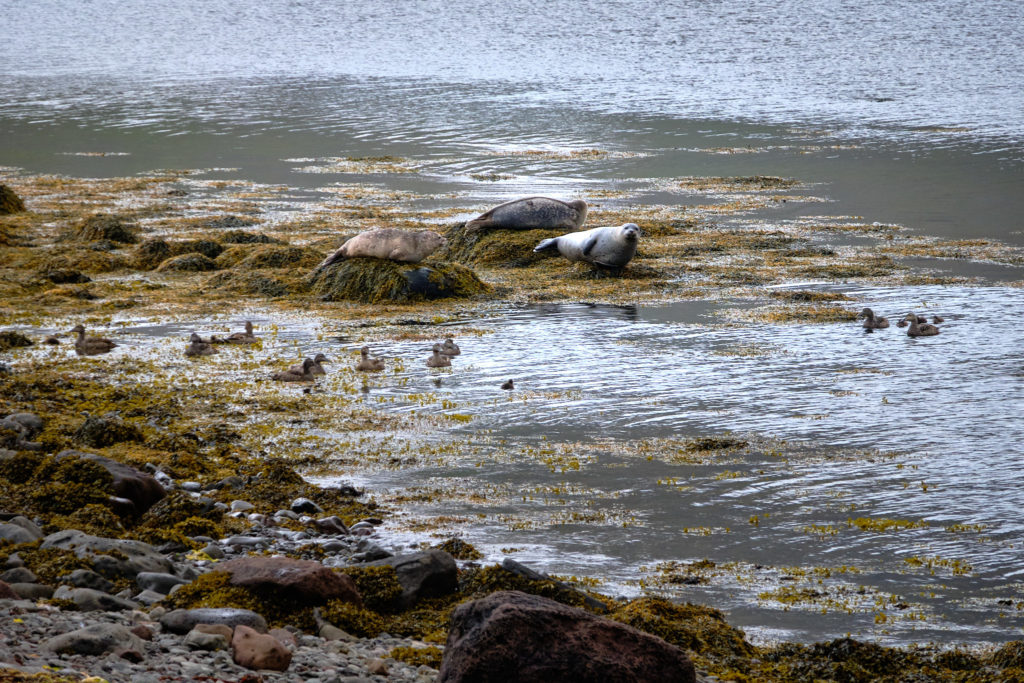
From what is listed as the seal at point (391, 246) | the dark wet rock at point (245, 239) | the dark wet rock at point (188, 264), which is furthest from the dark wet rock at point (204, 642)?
the dark wet rock at point (245, 239)

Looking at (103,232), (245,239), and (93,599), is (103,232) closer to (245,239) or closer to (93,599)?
(245,239)

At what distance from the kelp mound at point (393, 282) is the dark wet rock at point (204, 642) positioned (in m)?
9.41

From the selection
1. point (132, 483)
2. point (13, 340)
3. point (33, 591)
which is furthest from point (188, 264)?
point (33, 591)

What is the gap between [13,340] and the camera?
11.7m

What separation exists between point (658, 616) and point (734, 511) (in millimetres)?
1844

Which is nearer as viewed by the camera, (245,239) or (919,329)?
(919,329)

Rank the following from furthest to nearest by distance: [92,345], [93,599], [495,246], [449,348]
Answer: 1. [495,246]
2. [92,345]
3. [449,348]
4. [93,599]

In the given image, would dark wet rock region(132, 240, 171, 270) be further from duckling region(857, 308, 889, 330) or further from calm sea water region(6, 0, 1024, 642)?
duckling region(857, 308, 889, 330)

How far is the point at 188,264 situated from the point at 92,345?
5.01 meters

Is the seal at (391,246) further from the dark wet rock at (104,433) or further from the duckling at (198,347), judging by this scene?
the dark wet rock at (104,433)

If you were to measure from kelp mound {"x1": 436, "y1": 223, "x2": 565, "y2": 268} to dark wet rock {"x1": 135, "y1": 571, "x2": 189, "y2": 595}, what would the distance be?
1133 cm

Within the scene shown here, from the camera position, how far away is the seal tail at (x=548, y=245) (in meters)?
16.6

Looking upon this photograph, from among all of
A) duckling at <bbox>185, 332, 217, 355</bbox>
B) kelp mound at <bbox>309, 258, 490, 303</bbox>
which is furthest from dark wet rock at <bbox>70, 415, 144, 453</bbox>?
kelp mound at <bbox>309, 258, 490, 303</bbox>

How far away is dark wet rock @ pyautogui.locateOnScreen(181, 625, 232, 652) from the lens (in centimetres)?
476
